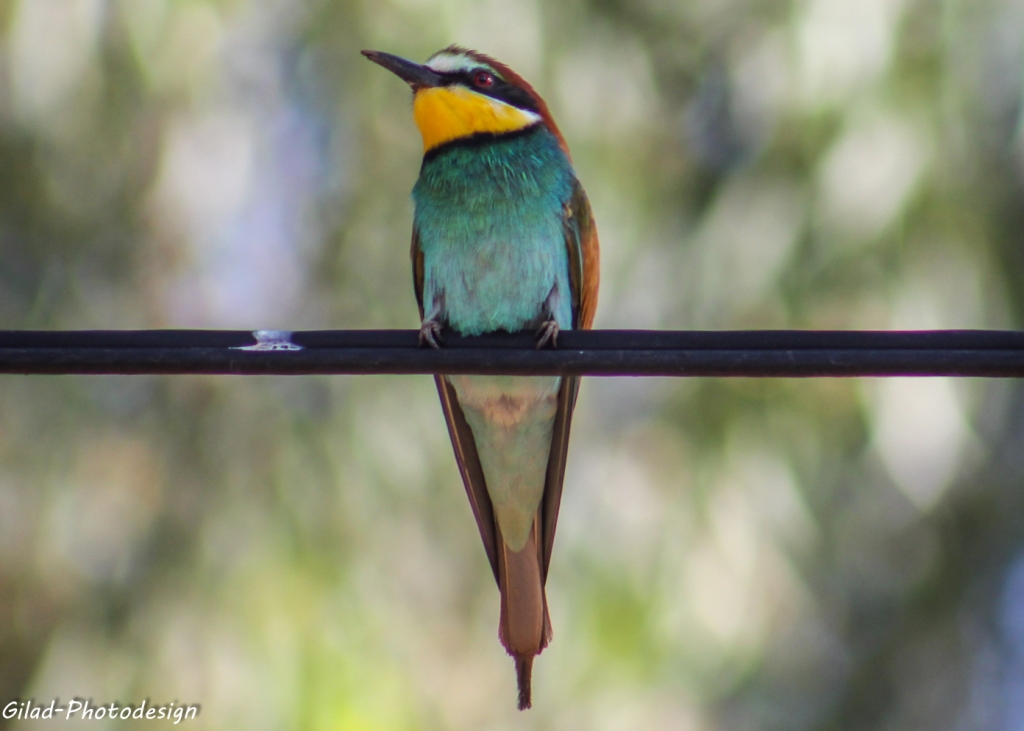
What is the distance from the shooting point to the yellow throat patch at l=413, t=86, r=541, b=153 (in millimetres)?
2211

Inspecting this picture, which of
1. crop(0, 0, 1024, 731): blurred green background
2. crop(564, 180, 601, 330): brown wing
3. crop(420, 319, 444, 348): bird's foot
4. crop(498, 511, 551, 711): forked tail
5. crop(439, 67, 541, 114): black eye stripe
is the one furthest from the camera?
crop(0, 0, 1024, 731): blurred green background

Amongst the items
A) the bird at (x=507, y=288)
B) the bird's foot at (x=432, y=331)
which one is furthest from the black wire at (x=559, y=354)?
the bird at (x=507, y=288)

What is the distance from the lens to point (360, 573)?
8.37 ft

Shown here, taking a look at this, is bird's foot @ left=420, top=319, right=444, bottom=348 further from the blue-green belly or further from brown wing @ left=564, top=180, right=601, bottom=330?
brown wing @ left=564, top=180, right=601, bottom=330

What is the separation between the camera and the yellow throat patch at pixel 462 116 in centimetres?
221

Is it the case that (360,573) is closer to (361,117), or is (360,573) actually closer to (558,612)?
(558,612)

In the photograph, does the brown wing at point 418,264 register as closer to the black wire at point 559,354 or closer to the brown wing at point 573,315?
the brown wing at point 573,315

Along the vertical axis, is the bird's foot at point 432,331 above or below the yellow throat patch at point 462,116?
below

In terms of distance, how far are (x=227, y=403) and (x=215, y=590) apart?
0.45 metres

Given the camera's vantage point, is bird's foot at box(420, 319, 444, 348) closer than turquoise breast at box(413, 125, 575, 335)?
Yes

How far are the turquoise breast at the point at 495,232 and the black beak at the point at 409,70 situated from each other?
18 cm

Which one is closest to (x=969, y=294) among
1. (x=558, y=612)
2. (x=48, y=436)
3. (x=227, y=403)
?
(x=558, y=612)

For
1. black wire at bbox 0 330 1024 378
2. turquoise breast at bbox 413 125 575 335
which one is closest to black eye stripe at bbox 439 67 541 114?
turquoise breast at bbox 413 125 575 335

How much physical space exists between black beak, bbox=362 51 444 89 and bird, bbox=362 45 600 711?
0.09 feet
